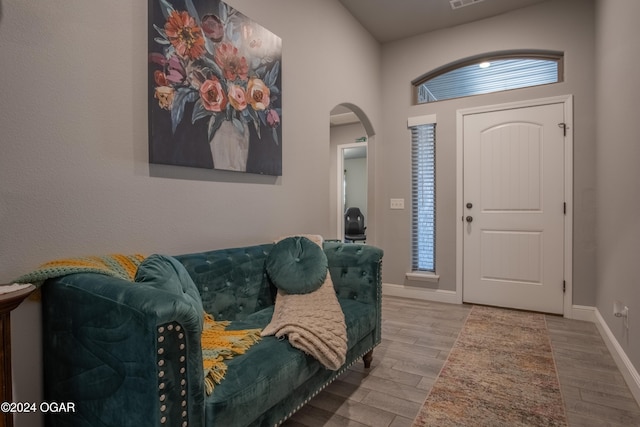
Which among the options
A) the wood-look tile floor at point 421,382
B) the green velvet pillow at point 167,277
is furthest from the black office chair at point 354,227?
the green velvet pillow at point 167,277

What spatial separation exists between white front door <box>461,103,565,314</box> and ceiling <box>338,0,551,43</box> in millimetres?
1047

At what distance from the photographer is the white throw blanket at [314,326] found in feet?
4.99

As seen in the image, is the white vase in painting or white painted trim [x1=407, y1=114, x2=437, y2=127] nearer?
the white vase in painting

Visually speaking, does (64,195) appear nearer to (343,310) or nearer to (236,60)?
(236,60)

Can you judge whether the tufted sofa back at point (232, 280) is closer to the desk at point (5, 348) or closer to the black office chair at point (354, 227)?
the desk at point (5, 348)

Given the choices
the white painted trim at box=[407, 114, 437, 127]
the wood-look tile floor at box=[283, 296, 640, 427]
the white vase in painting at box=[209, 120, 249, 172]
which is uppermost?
the white painted trim at box=[407, 114, 437, 127]

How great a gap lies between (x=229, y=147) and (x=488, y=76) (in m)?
3.16

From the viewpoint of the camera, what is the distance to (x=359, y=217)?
7.48 metres

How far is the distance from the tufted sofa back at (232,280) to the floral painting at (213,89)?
1.71 feet

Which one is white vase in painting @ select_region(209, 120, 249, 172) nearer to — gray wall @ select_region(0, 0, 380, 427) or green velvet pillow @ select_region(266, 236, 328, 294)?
gray wall @ select_region(0, 0, 380, 427)

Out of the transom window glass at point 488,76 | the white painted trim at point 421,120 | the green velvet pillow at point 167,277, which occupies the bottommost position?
the green velvet pillow at point 167,277

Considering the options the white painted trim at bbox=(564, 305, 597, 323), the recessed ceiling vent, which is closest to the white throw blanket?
the white painted trim at bbox=(564, 305, 597, 323)

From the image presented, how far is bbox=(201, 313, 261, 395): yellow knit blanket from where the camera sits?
1.17 m

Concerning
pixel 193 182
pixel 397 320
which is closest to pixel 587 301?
pixel 397 320
